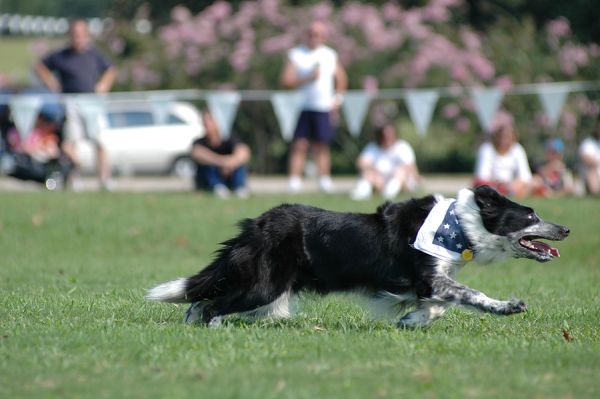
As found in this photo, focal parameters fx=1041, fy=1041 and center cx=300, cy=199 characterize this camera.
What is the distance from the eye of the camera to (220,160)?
1587 centimetres

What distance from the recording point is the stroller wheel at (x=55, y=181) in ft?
55.8

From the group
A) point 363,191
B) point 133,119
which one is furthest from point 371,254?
point 133,119

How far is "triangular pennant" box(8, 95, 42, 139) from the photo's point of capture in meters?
16.9

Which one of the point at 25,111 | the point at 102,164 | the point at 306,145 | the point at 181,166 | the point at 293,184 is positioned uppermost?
the point at 25,111

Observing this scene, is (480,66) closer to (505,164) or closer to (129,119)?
(129,119)

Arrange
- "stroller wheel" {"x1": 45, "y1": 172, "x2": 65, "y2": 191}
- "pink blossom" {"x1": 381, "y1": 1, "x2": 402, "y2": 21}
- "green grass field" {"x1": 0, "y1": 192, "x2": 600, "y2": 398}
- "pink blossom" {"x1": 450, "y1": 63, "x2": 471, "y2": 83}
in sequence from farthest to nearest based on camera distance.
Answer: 1. "pink blossom" {"x1": 381, "y1": 1, "x2": 402, "y2": 21}
2. "pink blossom" {"x1": 450, "y1": 63, "x2": 471, "y2": 83}
3. "stroller wheel" {"x1": 45, "y1": 172, "x2": 65, "y2": 191}
4. "green grass field" {"x1": 0, "y1": 192, "x2": 600, "y2": 398}

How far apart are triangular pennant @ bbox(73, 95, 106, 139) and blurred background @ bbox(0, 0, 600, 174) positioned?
23.9 ft

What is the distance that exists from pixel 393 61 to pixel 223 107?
724 cm

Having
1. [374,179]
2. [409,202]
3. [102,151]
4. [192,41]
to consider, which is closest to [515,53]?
[192,41]

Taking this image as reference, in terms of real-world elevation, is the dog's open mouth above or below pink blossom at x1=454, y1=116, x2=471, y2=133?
above

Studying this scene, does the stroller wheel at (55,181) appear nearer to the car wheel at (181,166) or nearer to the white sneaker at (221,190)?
the white sneaker at (221,190)

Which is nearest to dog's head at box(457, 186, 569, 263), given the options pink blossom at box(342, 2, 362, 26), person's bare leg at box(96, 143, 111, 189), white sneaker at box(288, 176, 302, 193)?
white sneaker at box(288, 176, 302, 193)

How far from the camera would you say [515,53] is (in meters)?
25.2

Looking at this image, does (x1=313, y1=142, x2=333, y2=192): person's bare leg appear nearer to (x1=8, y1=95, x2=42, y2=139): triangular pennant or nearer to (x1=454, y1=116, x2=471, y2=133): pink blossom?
(x1=8, y1=95, x2=42, y2=139): triangular pennant
